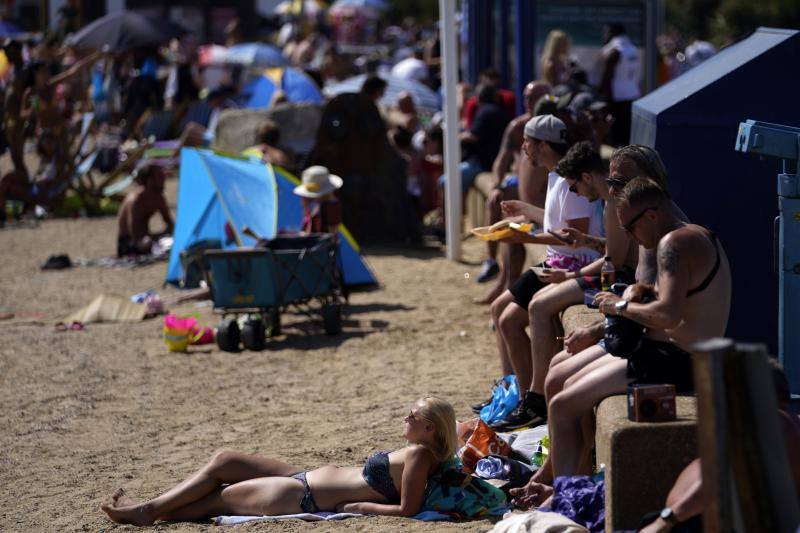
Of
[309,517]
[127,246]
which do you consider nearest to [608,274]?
[309,517]

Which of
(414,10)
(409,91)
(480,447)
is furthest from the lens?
(414,10)

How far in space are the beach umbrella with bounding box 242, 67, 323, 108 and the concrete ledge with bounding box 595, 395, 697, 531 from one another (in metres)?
13.3

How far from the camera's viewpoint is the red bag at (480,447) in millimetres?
5438

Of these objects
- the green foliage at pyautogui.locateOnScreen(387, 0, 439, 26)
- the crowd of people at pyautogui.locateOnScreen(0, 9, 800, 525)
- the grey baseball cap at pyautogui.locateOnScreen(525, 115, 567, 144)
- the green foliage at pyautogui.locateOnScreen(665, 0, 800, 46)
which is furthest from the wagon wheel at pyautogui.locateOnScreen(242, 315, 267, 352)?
the green foliage at pyautogui.locateOnScreen(387, 0, 439, 26)

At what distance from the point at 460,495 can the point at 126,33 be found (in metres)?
18.4

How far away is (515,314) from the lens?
6.38 m

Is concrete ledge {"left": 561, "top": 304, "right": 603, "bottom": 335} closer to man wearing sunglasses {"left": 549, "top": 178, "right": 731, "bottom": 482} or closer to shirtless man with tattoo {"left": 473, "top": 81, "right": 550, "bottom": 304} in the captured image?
man wearing sunglasses {"left": 549, "top": 178, "right": 731, "bottom": 482}

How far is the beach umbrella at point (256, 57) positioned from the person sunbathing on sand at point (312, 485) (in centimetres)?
2057

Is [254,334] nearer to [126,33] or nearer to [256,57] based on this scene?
[126,33]

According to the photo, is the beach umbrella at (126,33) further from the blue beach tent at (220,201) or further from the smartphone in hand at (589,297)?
the smartphone in hand at (589,297)

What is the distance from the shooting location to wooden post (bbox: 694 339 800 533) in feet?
10.3

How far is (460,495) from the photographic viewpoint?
4.86 m

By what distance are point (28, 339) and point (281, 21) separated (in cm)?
3068

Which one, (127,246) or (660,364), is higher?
(660,364)
